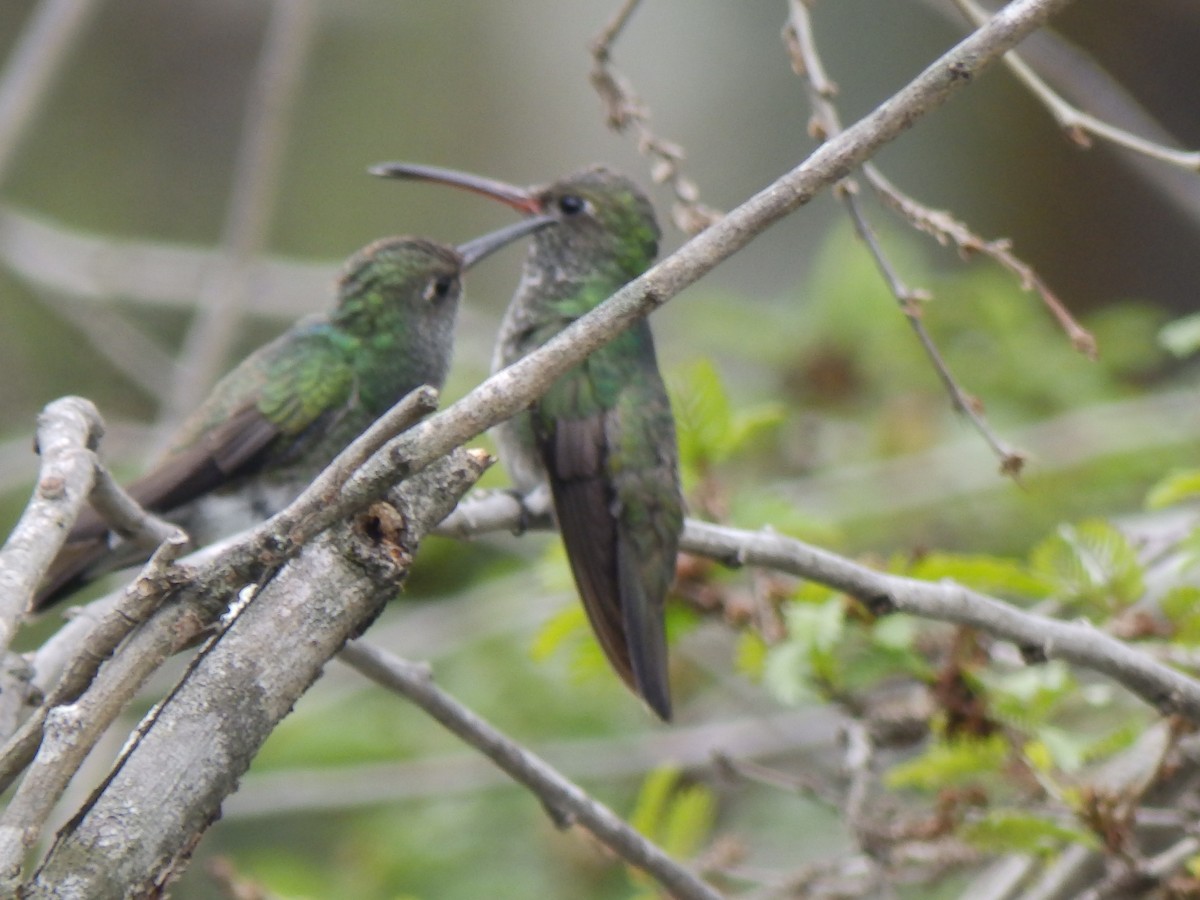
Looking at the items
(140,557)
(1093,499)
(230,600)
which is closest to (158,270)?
(140,557)

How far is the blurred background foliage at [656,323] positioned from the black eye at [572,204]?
753 mm

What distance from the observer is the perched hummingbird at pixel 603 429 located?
4.06m

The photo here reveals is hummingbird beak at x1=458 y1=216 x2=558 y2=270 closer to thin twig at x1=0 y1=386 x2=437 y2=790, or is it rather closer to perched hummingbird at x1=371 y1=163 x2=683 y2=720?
perched hummingbird at x1=371 y1=163 x2=683 y2=720

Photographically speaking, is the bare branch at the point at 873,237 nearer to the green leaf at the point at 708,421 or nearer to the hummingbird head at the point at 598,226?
the green leaf at the point at 708,421

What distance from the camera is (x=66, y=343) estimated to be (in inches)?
443

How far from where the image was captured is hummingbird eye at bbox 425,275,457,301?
5.30 meters

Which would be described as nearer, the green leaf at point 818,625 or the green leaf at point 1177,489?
the green leaf at point 1177,489

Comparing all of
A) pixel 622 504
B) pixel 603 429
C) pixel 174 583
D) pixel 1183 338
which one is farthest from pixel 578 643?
pixel 174 583

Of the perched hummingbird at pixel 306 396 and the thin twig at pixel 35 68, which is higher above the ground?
the thin twig at pixel 35 68

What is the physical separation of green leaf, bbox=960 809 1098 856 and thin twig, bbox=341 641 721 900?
0.69 metres

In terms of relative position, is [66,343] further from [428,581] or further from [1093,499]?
[1093,499]

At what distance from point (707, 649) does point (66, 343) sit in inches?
257

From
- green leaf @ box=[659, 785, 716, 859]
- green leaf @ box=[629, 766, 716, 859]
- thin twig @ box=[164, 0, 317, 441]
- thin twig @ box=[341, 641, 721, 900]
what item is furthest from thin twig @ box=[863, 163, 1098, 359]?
thin twig @ box=[164, 0, 317, 441]

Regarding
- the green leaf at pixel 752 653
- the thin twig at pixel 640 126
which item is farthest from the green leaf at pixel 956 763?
the thin twig at pixel 640 126
